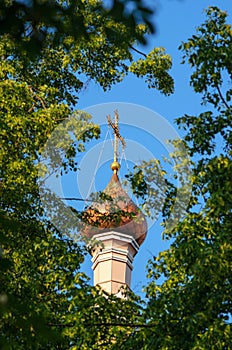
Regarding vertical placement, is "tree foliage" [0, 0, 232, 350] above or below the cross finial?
below

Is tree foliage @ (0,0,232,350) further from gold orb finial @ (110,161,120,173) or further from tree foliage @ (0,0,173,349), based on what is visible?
gold orb finial @ (110,161,120,173)

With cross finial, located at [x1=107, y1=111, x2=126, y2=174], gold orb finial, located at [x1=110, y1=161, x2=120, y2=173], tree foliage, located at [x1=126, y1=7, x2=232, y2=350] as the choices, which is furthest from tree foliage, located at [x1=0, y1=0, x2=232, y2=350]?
gold orb finial, located at [x1=110, y1=161, x2=120, y2=173]

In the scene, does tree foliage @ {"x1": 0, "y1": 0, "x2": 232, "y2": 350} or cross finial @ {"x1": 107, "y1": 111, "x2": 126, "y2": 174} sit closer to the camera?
tree foliage @ {"x1": 0, "y1": 0, "x2": 232, "y2": 350}

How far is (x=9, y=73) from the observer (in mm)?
14156

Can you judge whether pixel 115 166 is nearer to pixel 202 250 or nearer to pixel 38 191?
pixel 38 191

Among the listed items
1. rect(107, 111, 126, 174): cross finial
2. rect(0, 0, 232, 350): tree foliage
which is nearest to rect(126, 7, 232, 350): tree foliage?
rect(0, 0, 232, 350): tree foliage

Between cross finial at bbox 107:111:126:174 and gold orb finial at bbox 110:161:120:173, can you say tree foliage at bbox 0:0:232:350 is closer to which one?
cross finial at bbox 107:111:126:174

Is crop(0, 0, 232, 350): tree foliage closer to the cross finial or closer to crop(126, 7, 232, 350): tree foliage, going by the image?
crop(126, 7, 232, 350): tree foliage

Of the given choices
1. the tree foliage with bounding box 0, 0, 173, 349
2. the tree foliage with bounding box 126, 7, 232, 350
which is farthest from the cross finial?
the tree foliage with bounding box 126, 7, 232, 350

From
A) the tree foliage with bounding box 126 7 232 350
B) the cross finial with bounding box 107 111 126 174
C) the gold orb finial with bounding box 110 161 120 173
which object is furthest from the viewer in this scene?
the gold orb finial with bounding box 110 161 120 173

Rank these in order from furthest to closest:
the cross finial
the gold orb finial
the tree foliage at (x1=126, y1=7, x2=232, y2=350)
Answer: the gold orb finial, the cross finial, the tree foliage at (x1=126, y1=7, x2=232, y2=350)

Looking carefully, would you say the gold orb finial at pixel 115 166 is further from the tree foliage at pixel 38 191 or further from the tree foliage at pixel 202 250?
the tree foliage at pixel 202 250

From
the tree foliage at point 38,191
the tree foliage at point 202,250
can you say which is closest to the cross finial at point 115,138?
the tree foliage at point 38,191

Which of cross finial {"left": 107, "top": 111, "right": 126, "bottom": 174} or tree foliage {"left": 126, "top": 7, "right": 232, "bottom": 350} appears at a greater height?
cross finial {"left": 107, "top": 111, "right": 126, "bottom": 174}
